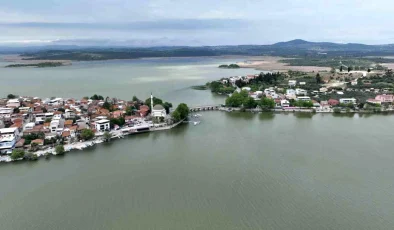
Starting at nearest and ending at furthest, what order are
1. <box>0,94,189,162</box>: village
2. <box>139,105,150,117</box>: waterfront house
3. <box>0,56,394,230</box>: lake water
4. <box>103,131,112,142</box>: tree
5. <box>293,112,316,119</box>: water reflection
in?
<box>0,56,394,230</box>: lake water → <box>0,94,189,162</box>: village → <box>103,131,112,142</box>: tree → <box>139,105,150,117</box>: waterfront house → <box>293,112,316,119</box>: water reflection

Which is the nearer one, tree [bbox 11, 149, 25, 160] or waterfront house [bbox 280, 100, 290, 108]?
tree [bbox 11, 149, 25, 160]

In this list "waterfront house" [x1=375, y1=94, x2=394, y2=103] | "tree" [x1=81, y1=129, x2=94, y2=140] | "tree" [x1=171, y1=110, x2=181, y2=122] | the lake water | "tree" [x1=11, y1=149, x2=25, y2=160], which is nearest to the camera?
the lake water

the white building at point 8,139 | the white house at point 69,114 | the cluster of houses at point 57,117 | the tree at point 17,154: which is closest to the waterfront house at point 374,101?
the cluster of houses at point 57,117

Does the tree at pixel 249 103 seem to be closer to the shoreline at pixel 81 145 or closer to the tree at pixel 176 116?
A: the tree at pixel 176 116

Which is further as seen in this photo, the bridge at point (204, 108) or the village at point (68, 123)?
the bridge at point (204, 108)

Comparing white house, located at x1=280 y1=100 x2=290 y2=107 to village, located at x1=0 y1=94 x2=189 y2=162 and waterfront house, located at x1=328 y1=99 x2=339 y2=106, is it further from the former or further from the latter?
village, located at x1=0 y1=94 x2=189 y2=162

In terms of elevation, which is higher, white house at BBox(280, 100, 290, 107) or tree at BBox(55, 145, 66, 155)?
white house at BBox(280, 100, 290, 107)

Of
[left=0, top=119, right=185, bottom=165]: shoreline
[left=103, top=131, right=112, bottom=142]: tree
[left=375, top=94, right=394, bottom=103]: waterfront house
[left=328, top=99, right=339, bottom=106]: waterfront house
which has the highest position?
[left=375, top=94, right=394, bottom=103]: waterfront house

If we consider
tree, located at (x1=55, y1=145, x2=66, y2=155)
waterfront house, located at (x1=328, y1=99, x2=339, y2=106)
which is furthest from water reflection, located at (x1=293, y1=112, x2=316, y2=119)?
tree, located at (x1=55, y1=145, x2=66, y2=155)

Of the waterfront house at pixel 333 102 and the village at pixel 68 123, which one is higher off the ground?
the waterfront house at pixel 333 102

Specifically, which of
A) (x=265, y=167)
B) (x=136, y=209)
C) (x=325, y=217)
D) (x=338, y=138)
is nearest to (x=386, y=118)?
(x=338, y=138)
